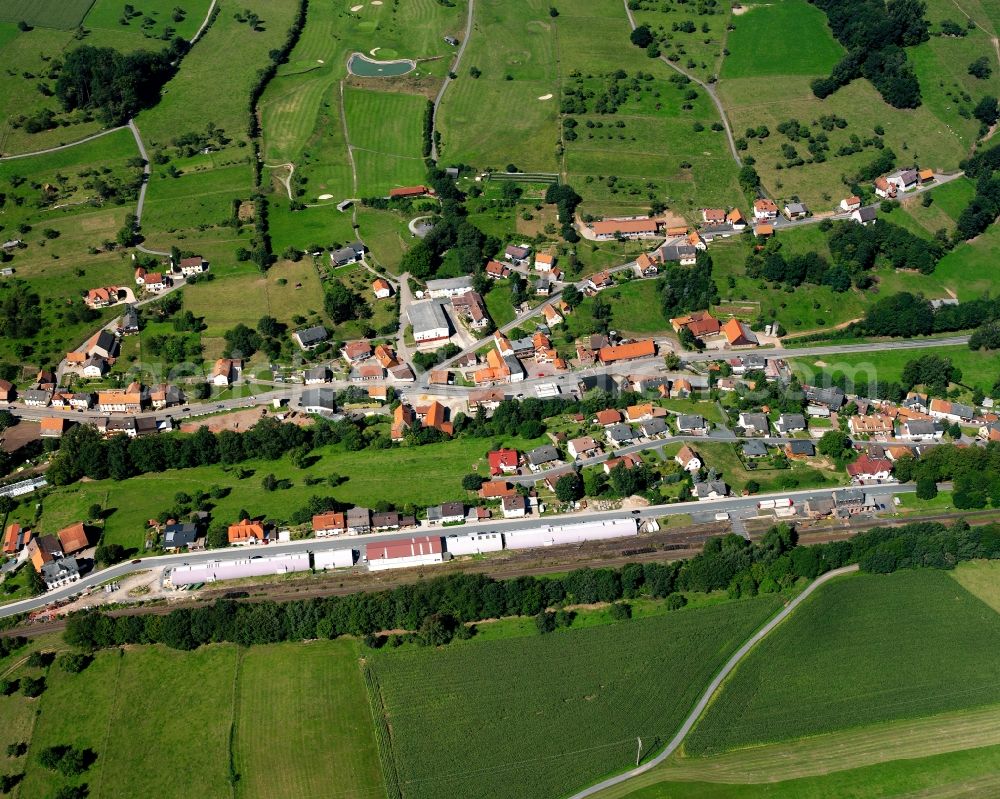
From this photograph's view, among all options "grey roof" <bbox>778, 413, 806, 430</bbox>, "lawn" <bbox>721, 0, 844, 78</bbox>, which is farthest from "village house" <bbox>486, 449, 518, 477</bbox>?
"lawn" <bbox>721, 0, 844, 78</bbox>

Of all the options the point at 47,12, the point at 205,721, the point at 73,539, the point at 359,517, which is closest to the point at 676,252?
the point at 359,517

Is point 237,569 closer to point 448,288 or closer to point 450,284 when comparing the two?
point 448,288

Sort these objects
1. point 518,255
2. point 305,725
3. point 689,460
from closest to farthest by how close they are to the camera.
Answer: point 305,725 → point 689,460 → point 518,255

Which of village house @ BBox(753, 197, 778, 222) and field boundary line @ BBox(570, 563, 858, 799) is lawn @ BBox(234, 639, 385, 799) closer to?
field boundary line @ BBox(570, 563, 858, 799)

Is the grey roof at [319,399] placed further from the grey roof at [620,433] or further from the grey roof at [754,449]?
the grey roof at [754,449]

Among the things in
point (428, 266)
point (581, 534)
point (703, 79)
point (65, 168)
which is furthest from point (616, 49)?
point (581, 534)

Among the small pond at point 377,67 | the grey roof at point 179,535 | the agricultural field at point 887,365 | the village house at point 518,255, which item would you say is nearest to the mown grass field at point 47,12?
the small pond at point 377,67
